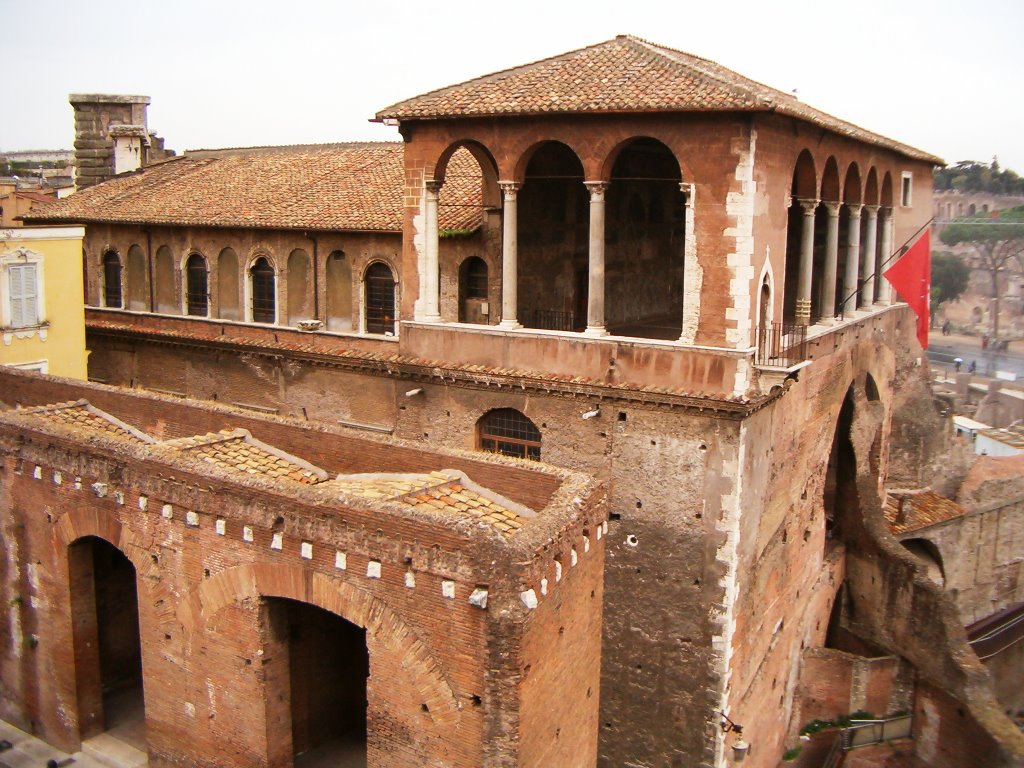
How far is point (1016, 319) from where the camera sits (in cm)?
7369

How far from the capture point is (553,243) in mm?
20625

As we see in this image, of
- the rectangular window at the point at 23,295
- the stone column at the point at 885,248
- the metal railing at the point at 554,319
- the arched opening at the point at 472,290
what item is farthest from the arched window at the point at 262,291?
the stone column at the point at 885,248

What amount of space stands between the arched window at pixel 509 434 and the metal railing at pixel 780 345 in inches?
148

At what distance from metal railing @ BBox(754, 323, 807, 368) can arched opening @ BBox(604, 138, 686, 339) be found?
2913 millimetres

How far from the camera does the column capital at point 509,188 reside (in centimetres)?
1720

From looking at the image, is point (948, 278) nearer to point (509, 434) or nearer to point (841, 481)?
point (841, 481)

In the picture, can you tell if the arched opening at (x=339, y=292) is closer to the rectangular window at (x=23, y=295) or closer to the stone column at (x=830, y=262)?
the rectangular window at (x=23, y=295)

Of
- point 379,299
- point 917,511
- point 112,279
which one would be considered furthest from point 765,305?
point 112,279

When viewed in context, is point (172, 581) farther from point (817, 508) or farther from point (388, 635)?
point (817, 508)

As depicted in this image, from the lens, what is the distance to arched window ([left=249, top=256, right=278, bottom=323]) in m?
22.6

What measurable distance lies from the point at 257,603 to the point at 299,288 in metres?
12.1

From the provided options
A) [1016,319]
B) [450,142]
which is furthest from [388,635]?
[1016,319]

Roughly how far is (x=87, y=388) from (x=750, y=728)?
1206cm

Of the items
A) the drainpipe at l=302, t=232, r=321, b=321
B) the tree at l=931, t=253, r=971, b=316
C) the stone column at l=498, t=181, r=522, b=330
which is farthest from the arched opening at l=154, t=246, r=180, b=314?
the tree at l=931, t=253, r=971, b=316
